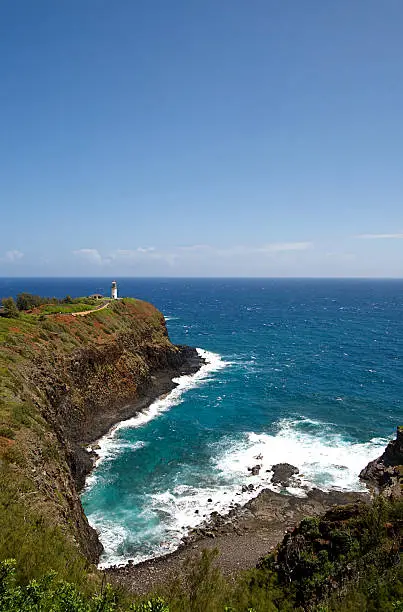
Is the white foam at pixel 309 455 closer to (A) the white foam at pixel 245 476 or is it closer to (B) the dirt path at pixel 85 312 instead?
(A) the white foam at pixel 245 476

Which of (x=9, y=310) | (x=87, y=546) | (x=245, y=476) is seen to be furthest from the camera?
(x=9, y=310)

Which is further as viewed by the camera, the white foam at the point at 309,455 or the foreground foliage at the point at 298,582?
the white foam at the point at 309,455

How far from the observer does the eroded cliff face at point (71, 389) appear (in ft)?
86.5

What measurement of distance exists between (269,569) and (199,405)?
129ft

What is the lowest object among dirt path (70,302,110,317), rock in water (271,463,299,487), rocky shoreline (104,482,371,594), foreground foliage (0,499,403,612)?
rocky shoreline (104,482,371,594)

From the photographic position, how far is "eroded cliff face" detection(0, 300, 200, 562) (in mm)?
26375

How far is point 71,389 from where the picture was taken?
2018 inches

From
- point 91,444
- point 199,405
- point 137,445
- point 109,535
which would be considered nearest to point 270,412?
point 199,405

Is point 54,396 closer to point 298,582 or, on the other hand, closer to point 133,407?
point 133,407

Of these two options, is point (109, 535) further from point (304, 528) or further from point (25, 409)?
point (304, 528)

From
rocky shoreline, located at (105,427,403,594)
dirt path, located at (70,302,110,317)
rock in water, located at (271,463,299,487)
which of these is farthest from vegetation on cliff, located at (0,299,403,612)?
dirt path, located at (70,302,110,317)

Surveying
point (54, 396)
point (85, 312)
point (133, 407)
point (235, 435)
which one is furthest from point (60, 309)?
point (235, 435)

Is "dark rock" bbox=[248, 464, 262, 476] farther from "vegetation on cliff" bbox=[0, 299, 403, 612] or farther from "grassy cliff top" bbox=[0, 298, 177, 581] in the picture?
"grassy cliff top" bbox=[0, 298, 177, 581]

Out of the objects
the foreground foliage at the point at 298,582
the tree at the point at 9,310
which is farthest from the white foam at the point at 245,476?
the tree at the point at 9,310
